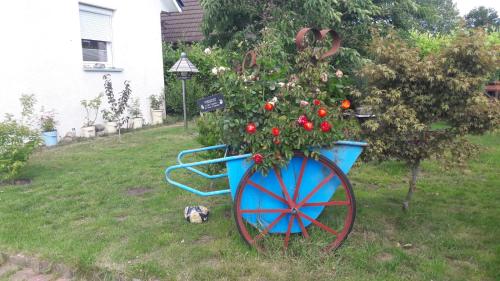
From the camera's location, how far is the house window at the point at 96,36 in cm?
1025

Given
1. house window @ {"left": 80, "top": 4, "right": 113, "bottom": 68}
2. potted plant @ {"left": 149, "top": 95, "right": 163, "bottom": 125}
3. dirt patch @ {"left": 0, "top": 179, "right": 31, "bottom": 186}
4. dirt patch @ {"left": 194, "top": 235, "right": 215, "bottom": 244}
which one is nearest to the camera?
dirt patch @ {"left": 194, "top": 235, "right": 215, "bottom": 244}

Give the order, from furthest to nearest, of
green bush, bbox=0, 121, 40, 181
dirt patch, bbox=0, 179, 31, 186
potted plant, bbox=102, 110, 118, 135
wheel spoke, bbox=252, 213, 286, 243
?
potted plant, bbox=102, 110, 118, 135 → dirt patch, bbox=0, 179, 31, 186 → green bush, bbox=0, 121, 40, 181 → wheel spoke, bbox=252, 213, 286, 243

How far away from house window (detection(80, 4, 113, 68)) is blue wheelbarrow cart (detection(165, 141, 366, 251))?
7696 mm

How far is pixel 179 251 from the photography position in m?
3.78

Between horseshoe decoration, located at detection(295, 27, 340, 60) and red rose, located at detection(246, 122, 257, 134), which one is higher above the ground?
horseshoe decoration, located at detection(295, 27, 340, 60)

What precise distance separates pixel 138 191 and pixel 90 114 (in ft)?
17.7

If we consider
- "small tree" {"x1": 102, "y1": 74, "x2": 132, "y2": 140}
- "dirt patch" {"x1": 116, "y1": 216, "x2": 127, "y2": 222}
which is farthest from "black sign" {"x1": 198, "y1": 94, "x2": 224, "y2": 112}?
"small tree" {"x1": 102, "y1": 74, "x2": 132, "y2": 140}

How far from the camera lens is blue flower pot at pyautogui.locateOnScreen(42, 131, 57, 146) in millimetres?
9102

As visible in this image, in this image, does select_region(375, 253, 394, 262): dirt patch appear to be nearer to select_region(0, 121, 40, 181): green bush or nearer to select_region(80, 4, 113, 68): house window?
select_region(0, 121, 40, 181): green bush

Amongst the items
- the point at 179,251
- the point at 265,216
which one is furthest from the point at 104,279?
the point at 265,216

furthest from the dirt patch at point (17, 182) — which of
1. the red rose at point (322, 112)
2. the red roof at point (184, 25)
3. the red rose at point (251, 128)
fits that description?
the red roof at point (184, 25)

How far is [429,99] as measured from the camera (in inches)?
148

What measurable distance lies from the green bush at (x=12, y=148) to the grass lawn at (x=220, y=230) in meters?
0.25

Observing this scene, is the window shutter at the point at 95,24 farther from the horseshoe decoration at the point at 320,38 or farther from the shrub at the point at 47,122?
the horseshoe decoration at the point at 320,38
